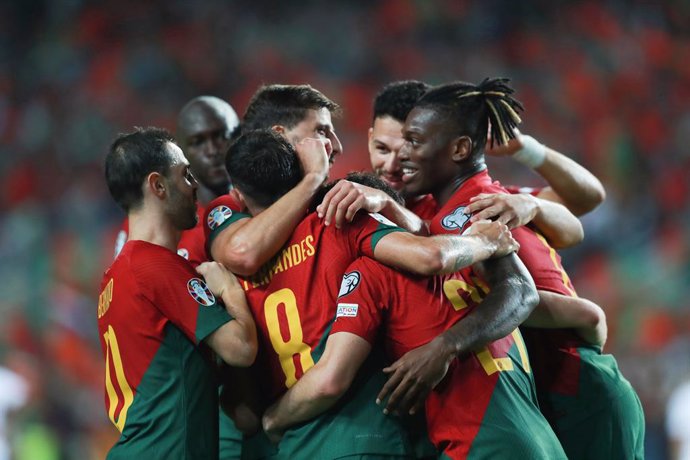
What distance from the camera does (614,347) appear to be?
31.2 feet

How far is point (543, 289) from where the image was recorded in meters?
3.84

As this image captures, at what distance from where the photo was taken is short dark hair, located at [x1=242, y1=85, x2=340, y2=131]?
4184mm

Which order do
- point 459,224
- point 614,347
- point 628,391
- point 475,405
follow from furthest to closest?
point 614,347 < point 628,391 < point 459,224 < point 475,405

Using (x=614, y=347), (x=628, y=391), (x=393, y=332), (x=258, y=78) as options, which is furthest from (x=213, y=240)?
(x=258, y=78)

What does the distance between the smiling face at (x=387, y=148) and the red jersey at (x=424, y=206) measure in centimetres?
27

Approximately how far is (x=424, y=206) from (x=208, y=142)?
1888 millimetres

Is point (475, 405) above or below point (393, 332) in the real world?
below

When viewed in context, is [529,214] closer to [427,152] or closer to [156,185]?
[427,152]

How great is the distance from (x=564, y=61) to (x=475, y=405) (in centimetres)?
862

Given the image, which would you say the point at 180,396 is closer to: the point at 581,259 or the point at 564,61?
the point at 581,259

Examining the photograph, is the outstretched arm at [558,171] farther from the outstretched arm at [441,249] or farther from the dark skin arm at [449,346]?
the dark skin arm at [449,346]

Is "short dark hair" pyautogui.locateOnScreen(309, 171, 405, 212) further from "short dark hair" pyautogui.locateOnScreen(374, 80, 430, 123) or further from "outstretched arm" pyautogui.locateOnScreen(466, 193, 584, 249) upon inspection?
"short dark hair" pyautogui.locateOnScreen(374, 80, 430, 123)

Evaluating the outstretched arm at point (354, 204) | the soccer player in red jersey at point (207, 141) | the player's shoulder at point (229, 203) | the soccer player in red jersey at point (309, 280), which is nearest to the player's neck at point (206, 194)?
the soccer player in red jersey at point (207, 141)

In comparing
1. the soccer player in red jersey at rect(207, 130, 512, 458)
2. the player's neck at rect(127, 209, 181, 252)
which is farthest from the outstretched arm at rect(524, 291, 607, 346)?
the player's neck at rect(127, 209, 181, 252)
